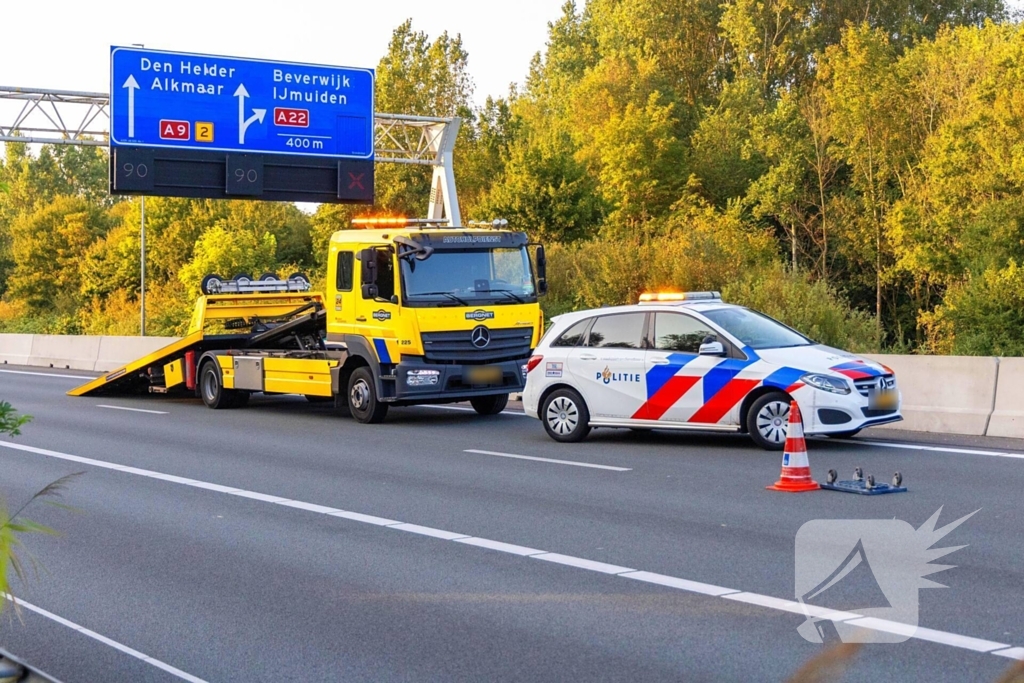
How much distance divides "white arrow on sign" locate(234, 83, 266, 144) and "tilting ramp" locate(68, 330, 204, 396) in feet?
19.6

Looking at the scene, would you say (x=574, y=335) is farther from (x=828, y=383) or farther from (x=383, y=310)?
(x=383, y=310)

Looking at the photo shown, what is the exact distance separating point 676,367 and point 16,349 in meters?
28.3

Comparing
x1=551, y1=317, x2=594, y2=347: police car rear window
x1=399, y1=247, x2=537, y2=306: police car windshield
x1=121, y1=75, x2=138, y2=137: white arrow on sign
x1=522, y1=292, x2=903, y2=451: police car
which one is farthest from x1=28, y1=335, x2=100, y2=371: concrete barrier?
x1=522, y1=292, x2=903, y2=451: police car

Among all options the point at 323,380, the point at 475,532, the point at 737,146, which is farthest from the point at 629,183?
the point at 475,532

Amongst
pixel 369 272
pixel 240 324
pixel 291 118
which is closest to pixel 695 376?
pixel 369 272

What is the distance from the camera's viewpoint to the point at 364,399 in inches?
692

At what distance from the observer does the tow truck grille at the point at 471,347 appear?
56.2ft

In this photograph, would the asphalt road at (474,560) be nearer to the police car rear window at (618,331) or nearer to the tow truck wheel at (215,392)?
the police car rear window at (618,331)

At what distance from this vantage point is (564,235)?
4228cm

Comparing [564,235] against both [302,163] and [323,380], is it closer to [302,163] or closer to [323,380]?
[302,163]

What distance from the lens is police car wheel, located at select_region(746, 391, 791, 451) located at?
43.8 feet

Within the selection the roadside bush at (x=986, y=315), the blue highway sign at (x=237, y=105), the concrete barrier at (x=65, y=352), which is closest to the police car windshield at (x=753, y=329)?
the blue highway sign at (x=237, y=105)

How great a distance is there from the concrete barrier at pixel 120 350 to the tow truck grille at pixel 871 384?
2053 centimetres

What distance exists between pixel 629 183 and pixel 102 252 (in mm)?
28509
